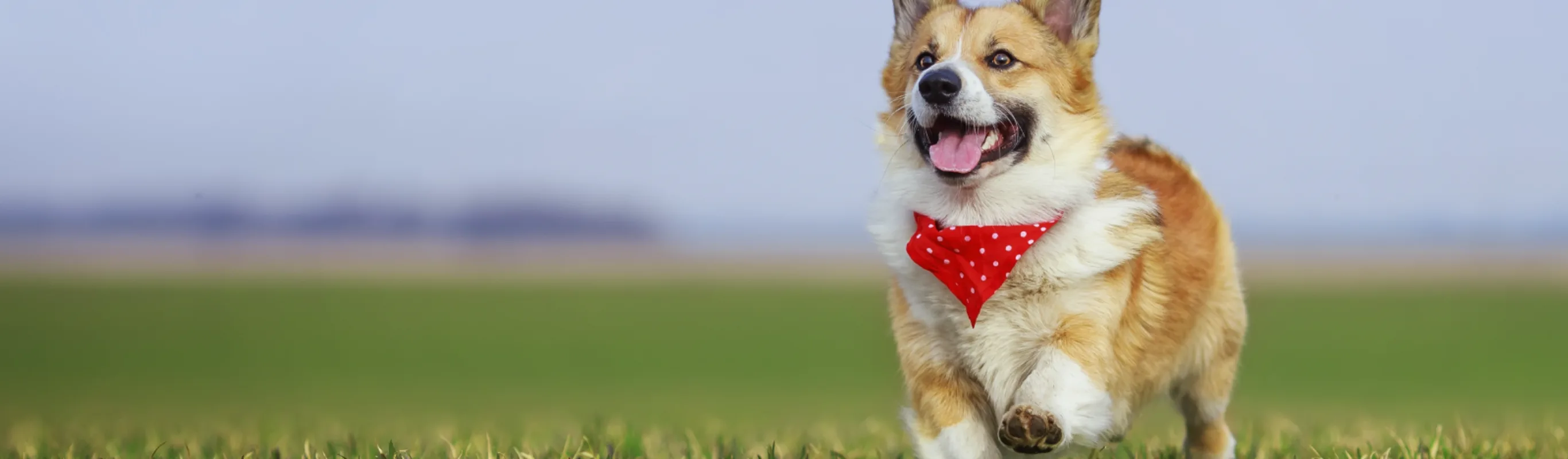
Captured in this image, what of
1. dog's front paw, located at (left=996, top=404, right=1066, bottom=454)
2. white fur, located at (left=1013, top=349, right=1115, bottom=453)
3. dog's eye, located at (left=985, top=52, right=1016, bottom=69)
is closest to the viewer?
dog's front paw, located at (left=996, top=404, right=1066, bottom=454)

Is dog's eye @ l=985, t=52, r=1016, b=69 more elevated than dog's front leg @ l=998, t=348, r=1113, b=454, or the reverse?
dog's eye @ l=985, t=52, r=1016, b=69

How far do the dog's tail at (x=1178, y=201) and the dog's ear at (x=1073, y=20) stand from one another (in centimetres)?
40

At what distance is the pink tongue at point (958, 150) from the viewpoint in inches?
166

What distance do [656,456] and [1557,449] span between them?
4.18 meters

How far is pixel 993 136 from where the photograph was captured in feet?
14.1

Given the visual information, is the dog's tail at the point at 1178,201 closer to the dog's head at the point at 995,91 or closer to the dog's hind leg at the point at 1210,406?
the dog's head at the point at 995,91

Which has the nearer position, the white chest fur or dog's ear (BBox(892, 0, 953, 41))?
the white chest fur

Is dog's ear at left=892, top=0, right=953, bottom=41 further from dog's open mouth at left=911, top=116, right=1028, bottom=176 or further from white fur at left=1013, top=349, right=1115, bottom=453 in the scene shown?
white fur at left=1013, top=349, right=1115, bottom=453

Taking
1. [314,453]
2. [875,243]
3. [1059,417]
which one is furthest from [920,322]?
[314,453]

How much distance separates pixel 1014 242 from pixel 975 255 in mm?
147

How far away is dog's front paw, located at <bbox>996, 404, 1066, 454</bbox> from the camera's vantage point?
12.8 feet

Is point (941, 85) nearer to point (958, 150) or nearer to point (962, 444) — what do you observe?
point (958, 150)

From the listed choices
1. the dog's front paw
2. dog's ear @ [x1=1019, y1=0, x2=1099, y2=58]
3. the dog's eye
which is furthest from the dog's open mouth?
the dog's front paw

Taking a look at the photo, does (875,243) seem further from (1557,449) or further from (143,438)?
(143,438)
